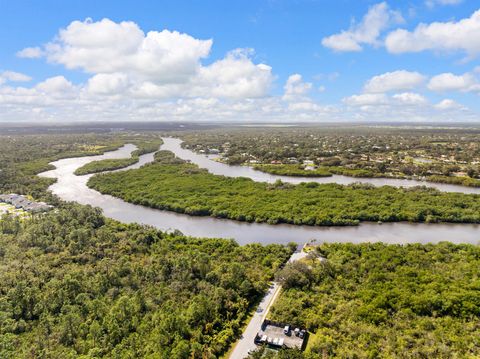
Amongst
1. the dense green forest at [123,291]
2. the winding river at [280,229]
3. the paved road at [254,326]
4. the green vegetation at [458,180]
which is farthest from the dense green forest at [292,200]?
the paved road at [254,326]

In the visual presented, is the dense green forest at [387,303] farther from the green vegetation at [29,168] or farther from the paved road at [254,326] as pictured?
the green vegetation at [29,168]

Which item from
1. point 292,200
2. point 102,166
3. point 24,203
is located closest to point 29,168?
point 102,166

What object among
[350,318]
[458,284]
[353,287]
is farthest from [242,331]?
[458,284]

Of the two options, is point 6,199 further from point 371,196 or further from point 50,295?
point 371,196

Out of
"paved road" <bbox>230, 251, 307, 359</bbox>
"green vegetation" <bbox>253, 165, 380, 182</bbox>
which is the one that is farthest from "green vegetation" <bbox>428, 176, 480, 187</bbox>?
"paved road" <bbox>230, 251, 307, 359</bbox>

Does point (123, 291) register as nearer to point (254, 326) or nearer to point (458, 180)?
point (254, 326)

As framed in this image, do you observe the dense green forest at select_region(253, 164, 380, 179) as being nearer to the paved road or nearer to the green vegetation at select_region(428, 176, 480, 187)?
the green vegetation at select_region(428, 176, 480, 187)
